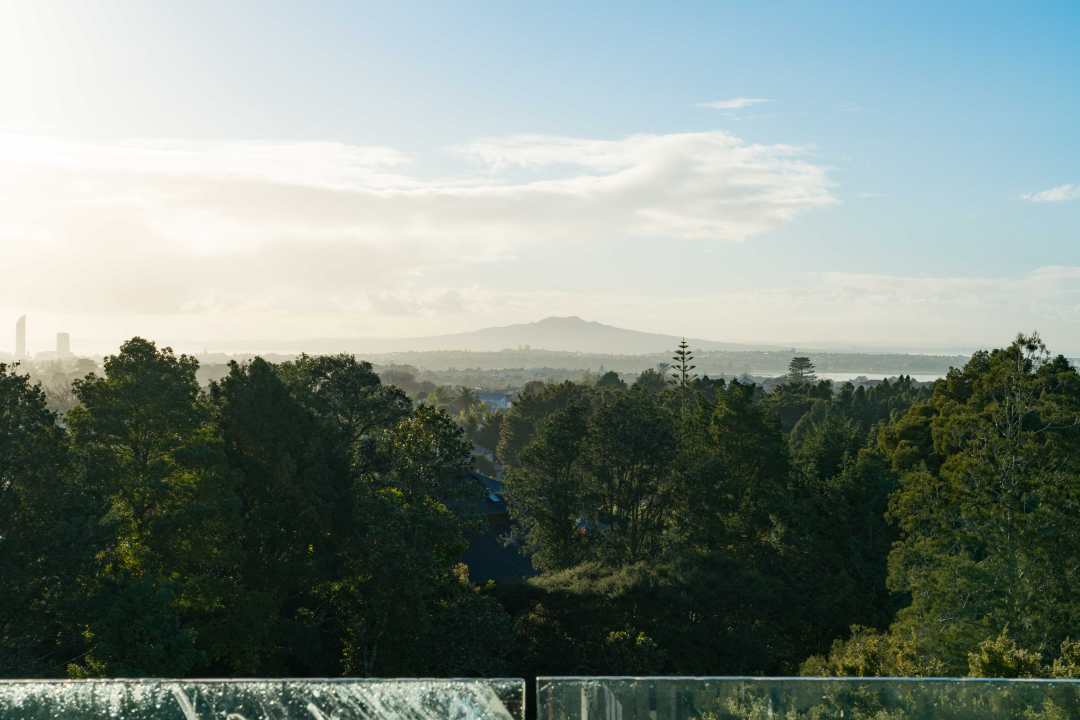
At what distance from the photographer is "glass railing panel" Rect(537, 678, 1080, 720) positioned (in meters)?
3.87

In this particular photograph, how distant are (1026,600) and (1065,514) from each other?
6.25 ft

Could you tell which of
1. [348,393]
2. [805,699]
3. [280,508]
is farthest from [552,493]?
[805,699]

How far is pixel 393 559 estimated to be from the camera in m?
17.0

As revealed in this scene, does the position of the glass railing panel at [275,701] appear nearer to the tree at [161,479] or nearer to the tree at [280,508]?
the tree at [161,479]

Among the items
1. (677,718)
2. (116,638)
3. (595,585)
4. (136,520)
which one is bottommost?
(595,585)

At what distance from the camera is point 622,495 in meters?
28.8

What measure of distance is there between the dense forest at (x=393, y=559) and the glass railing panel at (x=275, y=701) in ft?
29.0

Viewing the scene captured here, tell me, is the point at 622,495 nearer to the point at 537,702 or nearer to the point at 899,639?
the point at 899,639

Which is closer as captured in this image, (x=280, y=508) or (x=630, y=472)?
(x=280, y=508)

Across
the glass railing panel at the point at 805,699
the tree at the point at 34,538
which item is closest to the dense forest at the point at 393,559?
the tree at the point at 34,538

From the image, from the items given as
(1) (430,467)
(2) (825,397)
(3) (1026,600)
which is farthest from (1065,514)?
(2) (825,397)

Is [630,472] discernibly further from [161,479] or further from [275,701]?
[275,701]

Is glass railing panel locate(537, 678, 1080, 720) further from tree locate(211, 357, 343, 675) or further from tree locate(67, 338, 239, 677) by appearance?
tree locate(211, 357, 343, 675)

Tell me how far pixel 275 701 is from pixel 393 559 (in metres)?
13.5
